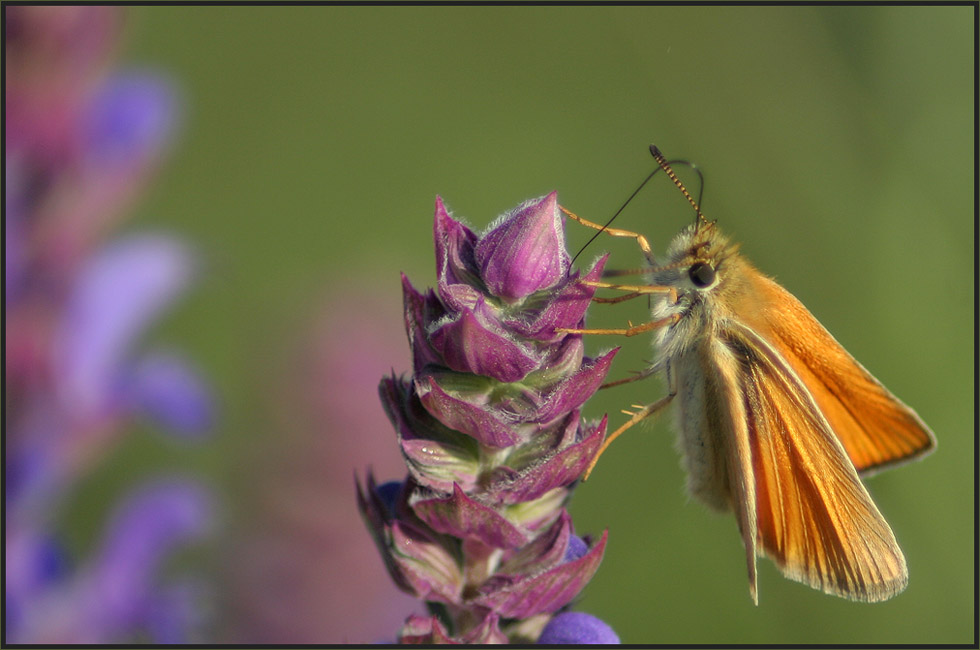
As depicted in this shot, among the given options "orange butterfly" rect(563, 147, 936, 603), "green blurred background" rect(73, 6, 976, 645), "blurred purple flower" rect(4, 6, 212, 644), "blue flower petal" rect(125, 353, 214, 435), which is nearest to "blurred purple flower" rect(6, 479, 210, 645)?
"blurred purple flower" rect(4, 6, 212, 644)

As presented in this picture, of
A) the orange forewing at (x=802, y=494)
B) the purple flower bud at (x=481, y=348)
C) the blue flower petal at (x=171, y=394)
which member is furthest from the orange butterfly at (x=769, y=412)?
the blue flower petal at (x=171, y=394)

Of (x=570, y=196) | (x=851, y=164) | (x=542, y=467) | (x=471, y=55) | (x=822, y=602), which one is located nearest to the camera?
(x=542, y=467)

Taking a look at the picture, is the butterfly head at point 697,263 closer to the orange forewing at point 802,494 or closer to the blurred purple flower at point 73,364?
the orange forewing at point 802,494

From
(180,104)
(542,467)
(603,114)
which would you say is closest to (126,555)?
(180,104)

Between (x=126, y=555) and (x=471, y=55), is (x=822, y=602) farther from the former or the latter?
(x=471, y=55)

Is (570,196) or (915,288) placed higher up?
(570,196)

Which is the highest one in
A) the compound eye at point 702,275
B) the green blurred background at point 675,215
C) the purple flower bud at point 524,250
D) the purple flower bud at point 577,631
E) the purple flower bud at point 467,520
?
the green blurred background at point 675,215
